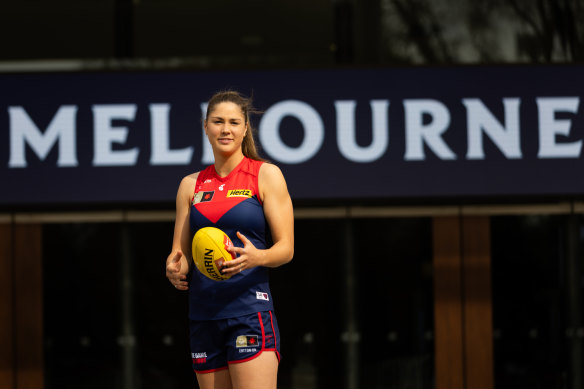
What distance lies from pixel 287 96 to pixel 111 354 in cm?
327

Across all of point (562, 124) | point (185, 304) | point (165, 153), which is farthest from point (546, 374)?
point (165, 153)

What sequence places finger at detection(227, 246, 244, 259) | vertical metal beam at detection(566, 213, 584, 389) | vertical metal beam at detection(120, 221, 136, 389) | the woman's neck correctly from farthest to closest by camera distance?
vertical metal beam at detection(120, 221, 136, 389) < vertical metal beam at detection(566, 213, 584, 389) < the woman's neck < finger at detection(227, 246, 244, 259)

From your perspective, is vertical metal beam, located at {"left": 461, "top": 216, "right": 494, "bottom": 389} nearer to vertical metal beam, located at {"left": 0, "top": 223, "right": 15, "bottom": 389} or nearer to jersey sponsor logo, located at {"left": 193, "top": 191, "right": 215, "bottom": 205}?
vertical metal beam, located at {"left": 0, "top": 223, "right": 15, "bottom": 389}

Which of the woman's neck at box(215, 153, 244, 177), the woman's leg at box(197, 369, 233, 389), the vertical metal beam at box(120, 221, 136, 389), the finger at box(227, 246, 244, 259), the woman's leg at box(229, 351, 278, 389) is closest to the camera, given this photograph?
the finger at box(227, 246, 244, 259)

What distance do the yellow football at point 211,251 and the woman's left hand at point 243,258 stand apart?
0.03 meters

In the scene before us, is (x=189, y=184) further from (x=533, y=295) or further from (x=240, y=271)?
(x=533, y=295)

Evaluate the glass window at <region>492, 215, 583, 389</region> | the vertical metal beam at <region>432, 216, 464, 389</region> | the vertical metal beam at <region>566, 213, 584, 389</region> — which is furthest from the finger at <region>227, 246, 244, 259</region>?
the vertical metal beam at <region>566, 213, 584, 389</region>

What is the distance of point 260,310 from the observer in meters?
3.35

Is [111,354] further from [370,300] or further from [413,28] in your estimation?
[413,28]

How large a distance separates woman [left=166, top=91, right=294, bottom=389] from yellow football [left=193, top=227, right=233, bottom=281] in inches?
2.4

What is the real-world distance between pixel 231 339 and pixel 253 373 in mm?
165

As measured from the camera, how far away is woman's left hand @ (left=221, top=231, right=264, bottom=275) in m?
3.12

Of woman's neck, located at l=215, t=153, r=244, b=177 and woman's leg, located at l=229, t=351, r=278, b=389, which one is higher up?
woman's neck, located at l=215, t=153, r=244, b=177

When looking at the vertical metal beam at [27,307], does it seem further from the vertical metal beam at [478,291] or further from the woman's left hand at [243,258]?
the woman's left hand at [243,258]
